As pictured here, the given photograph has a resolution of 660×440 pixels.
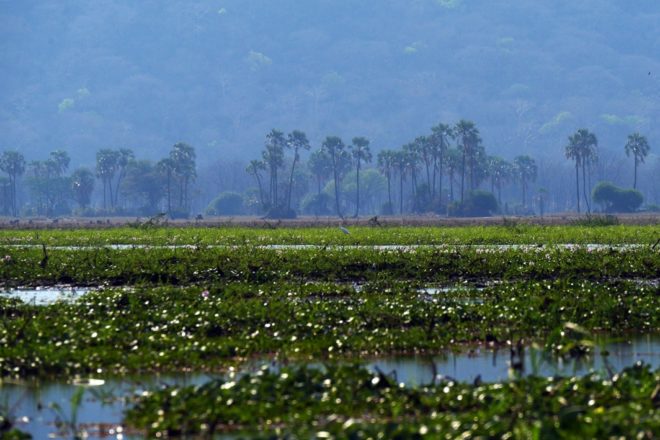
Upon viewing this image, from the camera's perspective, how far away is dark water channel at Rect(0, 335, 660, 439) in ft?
52.9

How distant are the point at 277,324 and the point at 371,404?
24.9ft

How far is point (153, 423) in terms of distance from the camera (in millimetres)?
14914

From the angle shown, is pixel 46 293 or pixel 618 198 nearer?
pixel 46 293

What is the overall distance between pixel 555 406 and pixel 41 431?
6.05m

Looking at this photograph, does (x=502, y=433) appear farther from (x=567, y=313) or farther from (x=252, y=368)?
(x=567, y=313)

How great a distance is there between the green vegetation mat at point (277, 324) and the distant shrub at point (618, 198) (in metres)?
170

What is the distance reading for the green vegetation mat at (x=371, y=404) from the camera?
13672 mm

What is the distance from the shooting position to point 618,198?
641 feet

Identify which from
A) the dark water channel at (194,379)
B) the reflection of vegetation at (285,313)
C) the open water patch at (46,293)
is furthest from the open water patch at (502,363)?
the open water patch at (46,293)

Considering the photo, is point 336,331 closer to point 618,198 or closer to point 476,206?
point 476,206

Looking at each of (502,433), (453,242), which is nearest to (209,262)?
(453,242)

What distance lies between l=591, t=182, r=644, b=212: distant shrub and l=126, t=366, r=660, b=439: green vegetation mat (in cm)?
18225

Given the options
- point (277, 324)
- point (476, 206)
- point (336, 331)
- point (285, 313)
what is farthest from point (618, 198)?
point (336, 331)

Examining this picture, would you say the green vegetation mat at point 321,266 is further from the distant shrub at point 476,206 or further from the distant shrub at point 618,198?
the distant shrub at point 618,198
